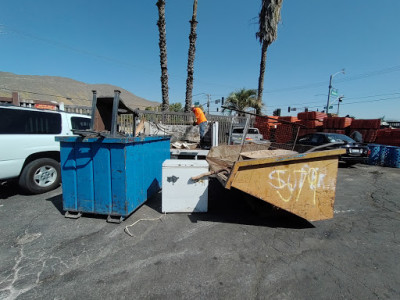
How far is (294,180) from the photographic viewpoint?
3.12 metres

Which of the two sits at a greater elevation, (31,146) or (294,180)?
(31,146)

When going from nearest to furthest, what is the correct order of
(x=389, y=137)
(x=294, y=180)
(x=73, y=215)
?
(x=294, y=180) < (x=73, y=215) < (x=389, y=137)

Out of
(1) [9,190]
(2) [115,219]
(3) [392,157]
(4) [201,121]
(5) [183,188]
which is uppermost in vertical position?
(4) [201,121]

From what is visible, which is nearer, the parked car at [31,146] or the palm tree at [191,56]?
the parked car at [31,146]

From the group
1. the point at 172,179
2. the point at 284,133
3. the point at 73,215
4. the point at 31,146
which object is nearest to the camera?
the point at 73,215

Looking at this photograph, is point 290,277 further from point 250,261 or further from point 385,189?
point 385,189

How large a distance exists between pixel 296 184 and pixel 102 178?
3.21 m

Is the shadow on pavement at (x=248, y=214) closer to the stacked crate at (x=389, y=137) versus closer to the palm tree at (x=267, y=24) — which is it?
the stacked crate at (x=389, y=137)

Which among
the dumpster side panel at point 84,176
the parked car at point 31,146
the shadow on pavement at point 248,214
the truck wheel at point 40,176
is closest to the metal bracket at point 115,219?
the dumpster side panel at point 84,176

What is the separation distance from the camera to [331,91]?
78.4 feet

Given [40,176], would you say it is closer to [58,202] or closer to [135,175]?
[58,202]

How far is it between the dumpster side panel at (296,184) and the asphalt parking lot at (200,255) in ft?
1.43

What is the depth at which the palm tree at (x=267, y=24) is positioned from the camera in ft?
51.8

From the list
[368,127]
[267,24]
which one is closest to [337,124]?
[368,127]
